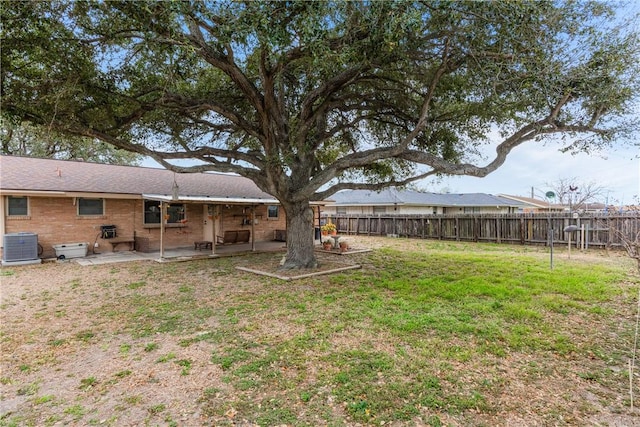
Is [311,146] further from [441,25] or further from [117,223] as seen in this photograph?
[117,223]

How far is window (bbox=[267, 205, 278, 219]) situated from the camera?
1731 cm

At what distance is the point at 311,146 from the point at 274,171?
1576mm

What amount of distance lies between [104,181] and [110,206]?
118 cm

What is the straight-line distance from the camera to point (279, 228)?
703 inches

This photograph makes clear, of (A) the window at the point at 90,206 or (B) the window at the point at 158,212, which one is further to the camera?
(B) the window at the point at 158,212

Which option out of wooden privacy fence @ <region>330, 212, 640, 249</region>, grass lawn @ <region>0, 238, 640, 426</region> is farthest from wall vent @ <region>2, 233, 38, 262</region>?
wooden privacy fence @ <region>330, 212, 640, 249</region>

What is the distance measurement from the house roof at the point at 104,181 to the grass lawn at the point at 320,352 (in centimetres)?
478

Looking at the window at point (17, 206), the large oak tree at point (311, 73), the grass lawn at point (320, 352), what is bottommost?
the grass lawn at point (320, 352)

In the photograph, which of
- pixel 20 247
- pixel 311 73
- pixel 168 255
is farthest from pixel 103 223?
pixel 311 73

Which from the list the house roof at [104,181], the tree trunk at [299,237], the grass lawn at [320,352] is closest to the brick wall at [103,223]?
the house roof at [104,181]

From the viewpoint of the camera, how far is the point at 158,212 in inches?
541

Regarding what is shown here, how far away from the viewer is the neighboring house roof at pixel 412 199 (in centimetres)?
2519

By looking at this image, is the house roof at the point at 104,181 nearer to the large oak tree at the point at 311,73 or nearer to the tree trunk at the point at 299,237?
the large oak tree at the point at 311,73

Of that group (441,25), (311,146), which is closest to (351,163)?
(311,146)
